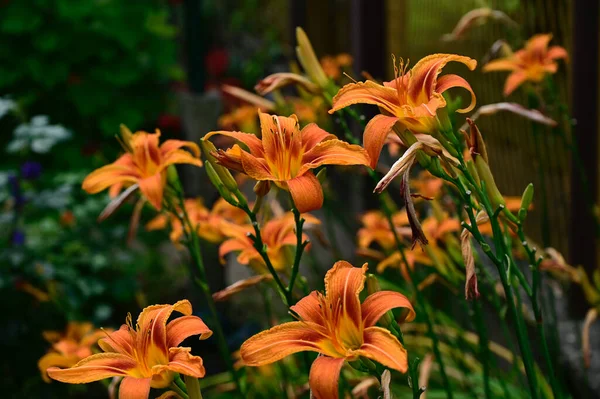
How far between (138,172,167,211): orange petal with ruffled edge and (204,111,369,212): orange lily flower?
28cm

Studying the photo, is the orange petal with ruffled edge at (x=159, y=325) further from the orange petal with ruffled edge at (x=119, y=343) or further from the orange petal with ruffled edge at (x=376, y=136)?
the orange petal with ruffled edge at (x=376, y=136)

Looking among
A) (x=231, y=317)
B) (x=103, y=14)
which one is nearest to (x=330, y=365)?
(x=231, y=317)

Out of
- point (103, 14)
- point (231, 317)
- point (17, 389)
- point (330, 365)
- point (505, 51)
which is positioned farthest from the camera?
point (103, 14)

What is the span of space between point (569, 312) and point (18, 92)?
366 cm

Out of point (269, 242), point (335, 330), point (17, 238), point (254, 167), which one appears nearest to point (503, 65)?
point (269, 242)

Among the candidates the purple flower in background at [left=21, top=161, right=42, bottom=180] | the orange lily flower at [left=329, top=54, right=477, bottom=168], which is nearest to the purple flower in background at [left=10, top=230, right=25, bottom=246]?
the purple flower in background at [left=21, top=161, right=42, bottom=180]

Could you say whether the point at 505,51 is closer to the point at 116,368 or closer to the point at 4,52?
the point at 116,368

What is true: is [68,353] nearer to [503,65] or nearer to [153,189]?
[153,189]

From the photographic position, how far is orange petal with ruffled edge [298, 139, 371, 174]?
1039mm

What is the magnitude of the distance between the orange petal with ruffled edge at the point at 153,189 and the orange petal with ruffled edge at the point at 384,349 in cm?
53

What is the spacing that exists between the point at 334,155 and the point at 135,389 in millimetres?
374

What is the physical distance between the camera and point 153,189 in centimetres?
137

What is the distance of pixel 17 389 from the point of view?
10.5ft

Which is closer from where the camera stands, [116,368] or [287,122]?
[116,368]
